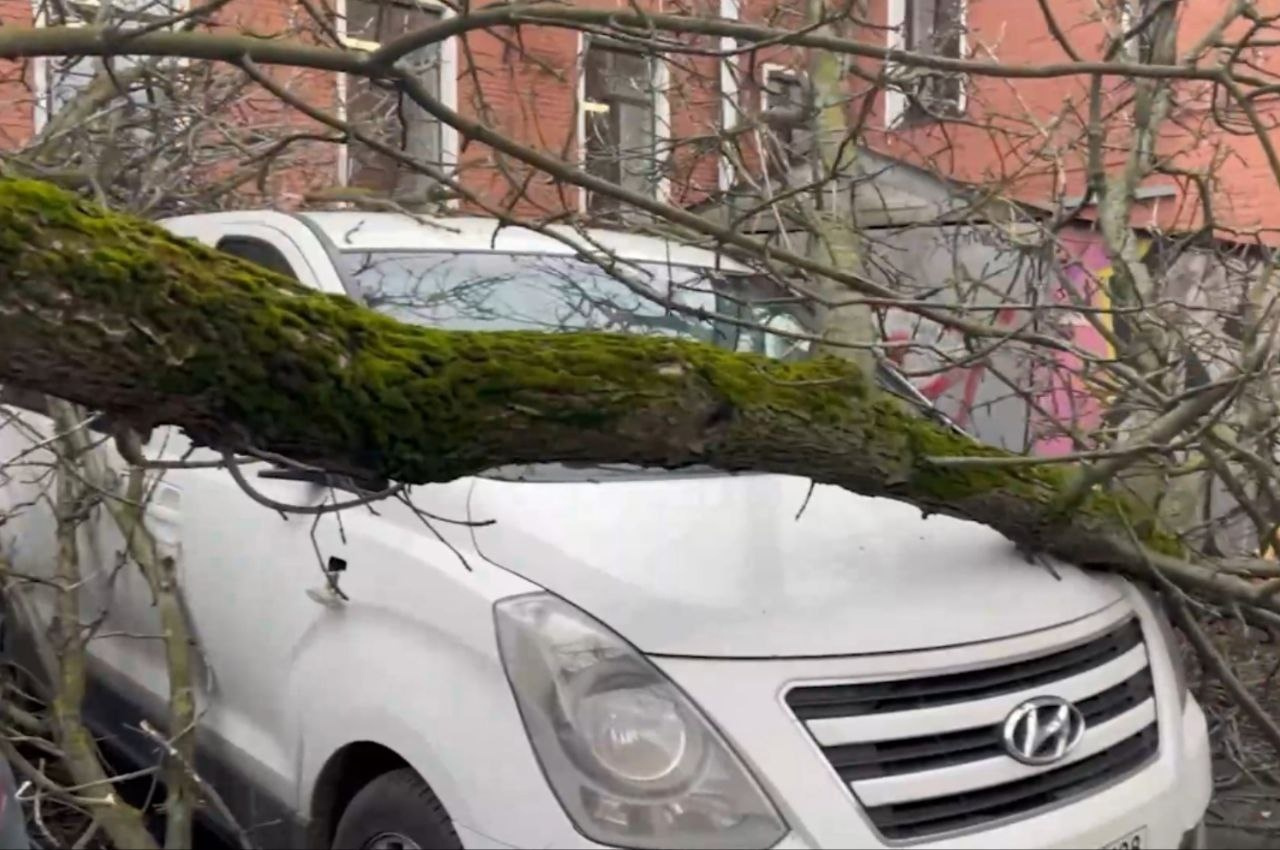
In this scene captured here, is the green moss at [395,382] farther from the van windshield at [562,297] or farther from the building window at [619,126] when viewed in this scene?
the building window at [619,126]

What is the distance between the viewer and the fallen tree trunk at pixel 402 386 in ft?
6.63

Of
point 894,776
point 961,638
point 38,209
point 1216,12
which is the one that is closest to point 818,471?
point 961,638

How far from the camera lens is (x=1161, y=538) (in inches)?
140

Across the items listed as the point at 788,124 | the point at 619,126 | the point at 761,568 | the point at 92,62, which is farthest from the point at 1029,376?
the point at 619,126

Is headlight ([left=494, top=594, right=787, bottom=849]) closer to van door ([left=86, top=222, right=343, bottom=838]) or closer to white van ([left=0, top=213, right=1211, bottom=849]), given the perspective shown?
white van ([left=0, top=213, right=1211, bottom=849])

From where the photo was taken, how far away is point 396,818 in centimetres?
260

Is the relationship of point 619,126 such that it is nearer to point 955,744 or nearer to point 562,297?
point 562,297

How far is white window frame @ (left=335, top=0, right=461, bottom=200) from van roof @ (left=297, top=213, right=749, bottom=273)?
315 mm

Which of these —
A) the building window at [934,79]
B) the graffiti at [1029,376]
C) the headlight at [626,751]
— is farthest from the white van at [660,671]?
the building window at [934,79]

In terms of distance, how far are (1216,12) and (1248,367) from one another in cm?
761

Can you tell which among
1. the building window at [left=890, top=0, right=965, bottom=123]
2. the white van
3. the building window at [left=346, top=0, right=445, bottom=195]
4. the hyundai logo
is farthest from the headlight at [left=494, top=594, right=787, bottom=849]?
the building window at [left=346, top=0, right=445, bottom=195]

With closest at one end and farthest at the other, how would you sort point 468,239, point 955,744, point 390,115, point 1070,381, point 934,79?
1. point 955,744
2. point 468,239
3. point 1070,381
4. point 934,79
5. point 390,115

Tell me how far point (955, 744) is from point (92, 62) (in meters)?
4.83

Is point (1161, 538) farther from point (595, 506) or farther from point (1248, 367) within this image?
point (595, 506)
